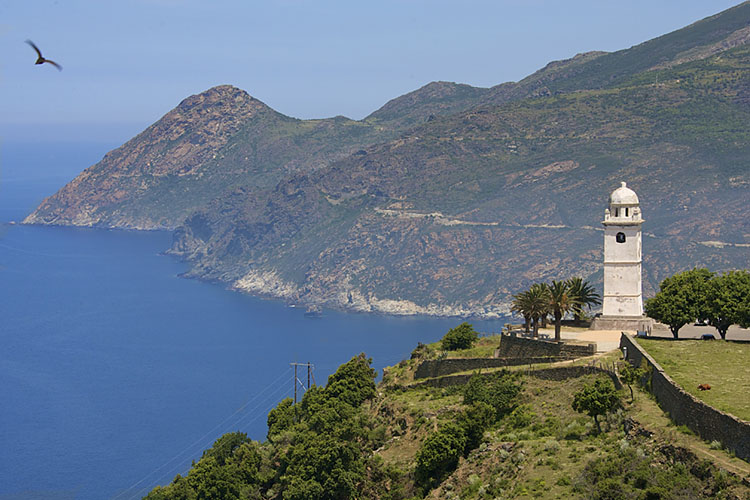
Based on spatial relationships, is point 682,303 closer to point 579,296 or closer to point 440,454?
point 579,296

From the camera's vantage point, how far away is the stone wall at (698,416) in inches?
1519

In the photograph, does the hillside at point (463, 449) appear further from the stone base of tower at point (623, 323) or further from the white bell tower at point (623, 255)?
the white bell tower at point (623, 255)

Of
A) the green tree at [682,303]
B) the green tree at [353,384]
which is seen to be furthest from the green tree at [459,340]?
the green tree at [682,303]

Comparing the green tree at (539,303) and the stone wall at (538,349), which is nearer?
the stone wall at (538,349)

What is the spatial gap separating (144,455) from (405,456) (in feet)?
384

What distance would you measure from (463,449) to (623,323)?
1756 centimetres

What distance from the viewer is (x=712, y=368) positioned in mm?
50562

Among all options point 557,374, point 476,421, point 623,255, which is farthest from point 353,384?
point 476,421

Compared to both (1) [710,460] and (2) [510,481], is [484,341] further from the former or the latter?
(1) [710,460]

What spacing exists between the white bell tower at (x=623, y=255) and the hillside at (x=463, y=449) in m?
10.6

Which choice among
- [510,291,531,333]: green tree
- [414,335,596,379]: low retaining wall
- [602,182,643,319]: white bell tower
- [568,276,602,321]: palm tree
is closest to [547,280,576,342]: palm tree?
[568,276,602,321]: palm tree

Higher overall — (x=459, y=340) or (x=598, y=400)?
(x=598, y=400)

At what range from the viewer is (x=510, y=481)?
155 ft

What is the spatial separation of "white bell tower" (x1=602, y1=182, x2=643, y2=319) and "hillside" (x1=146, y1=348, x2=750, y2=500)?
10.6 meters
